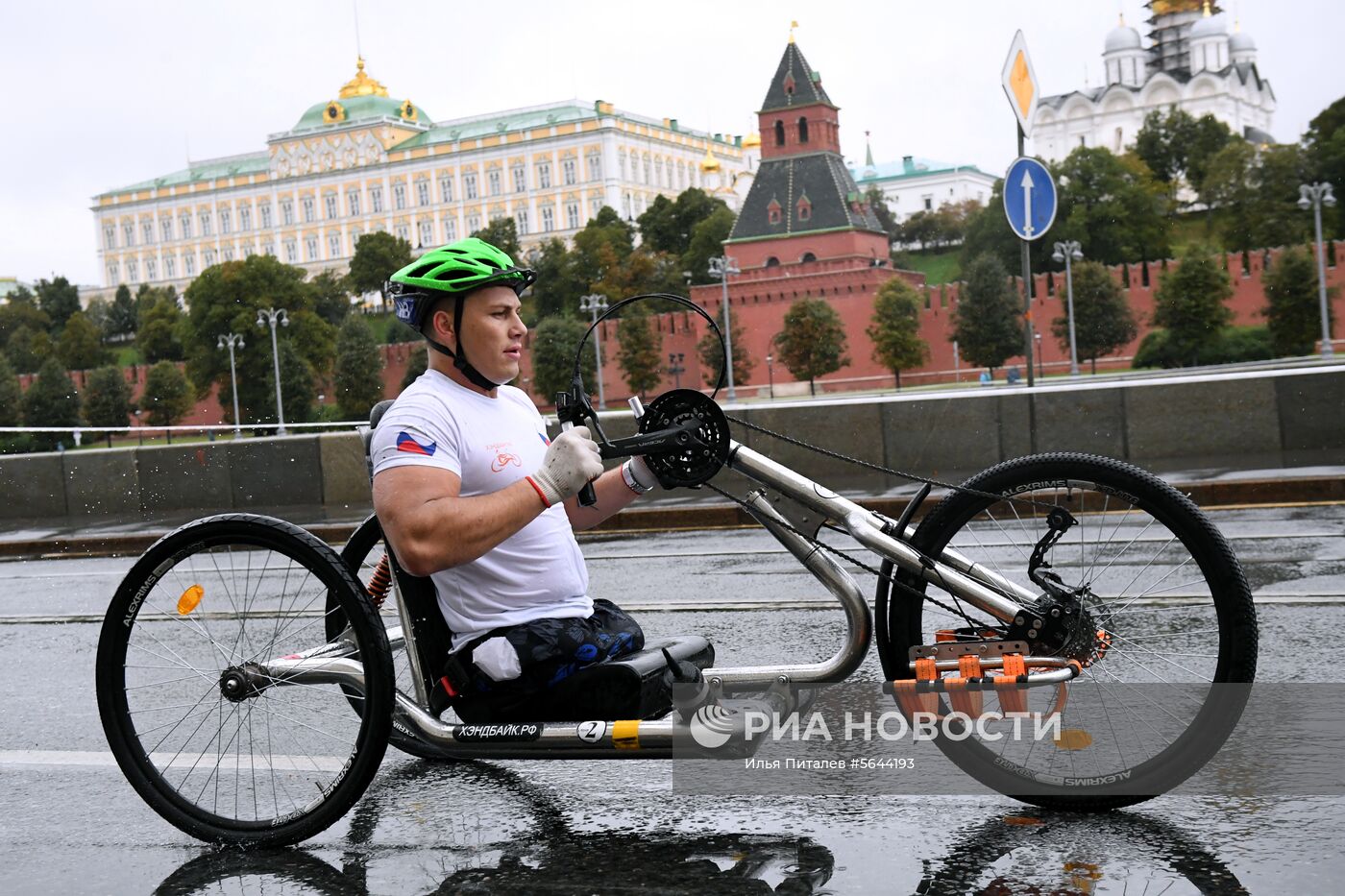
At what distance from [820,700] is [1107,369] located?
275ft

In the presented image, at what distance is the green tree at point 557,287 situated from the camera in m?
105

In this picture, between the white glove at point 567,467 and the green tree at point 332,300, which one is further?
the green tree at point 332,300

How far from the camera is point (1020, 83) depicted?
16.9m

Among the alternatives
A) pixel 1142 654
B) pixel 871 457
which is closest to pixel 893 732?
pixel 1142 654

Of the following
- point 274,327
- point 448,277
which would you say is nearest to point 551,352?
point 274,327

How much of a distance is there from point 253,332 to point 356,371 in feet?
23.4

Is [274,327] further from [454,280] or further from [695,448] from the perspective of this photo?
[695,448]

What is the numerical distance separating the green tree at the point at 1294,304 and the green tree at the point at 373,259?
6292 centimetres

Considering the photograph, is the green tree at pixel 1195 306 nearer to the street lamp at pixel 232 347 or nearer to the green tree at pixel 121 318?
the street lamp at pixel 232 347

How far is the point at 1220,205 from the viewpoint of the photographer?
313 ft

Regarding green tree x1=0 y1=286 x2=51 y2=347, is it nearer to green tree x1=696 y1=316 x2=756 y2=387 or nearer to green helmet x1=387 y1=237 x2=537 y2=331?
green tree x1=696 y1=316 x2=756 y2=387

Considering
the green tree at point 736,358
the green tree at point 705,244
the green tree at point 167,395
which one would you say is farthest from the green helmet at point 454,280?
the green tree at point 705,244

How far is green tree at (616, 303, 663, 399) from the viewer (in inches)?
3730

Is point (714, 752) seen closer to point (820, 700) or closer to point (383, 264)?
point (820, 700)
